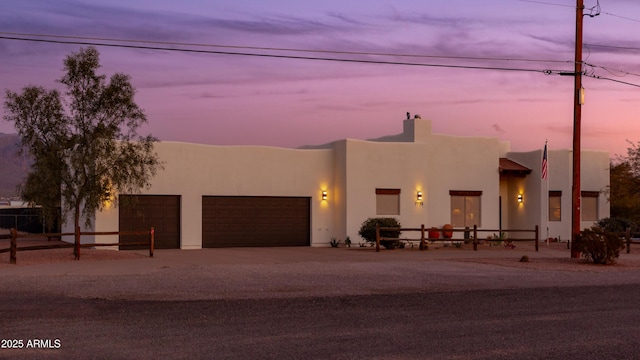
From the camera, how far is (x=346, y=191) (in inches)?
1300

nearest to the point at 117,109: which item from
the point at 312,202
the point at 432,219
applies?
the point at 312,202

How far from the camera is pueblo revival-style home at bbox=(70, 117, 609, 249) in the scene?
31094 mm

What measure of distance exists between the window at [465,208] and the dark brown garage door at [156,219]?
483 inches

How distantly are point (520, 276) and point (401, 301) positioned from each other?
6623 millimetres

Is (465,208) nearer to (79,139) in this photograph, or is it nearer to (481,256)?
(481,256)

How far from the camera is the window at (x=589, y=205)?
38.2 m

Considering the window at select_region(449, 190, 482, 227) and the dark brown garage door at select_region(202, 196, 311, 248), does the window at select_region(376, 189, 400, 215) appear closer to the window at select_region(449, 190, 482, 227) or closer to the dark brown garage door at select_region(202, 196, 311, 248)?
the dark brown garage door at select_region(202, 196, 311, 248)

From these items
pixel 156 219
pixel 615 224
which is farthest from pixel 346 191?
pixel 615 224

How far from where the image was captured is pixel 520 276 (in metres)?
21.1

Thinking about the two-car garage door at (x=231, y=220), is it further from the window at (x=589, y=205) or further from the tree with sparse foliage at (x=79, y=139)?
the window at (x=589, y=205)

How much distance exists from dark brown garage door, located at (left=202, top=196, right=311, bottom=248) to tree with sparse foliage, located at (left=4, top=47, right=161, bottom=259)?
6.63m

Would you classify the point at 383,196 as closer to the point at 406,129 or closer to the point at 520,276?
the point at 406,129

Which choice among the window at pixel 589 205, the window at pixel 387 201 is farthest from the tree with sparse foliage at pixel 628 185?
the window at pixel 387 201

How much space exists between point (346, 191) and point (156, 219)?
297 inches
